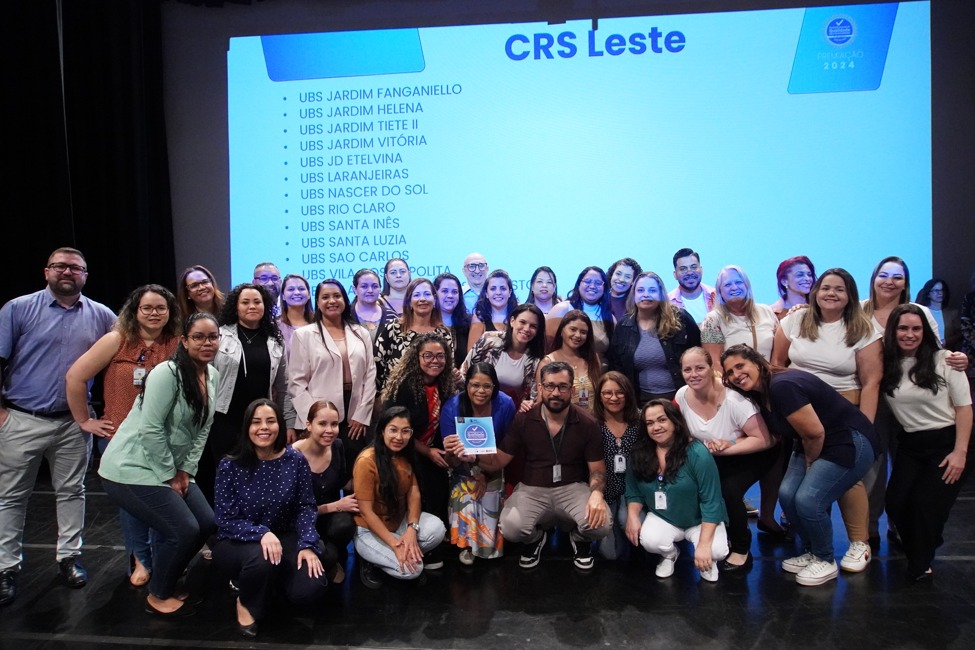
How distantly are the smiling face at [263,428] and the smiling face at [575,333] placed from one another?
157 centimetres

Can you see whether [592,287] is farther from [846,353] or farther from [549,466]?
[846,353]

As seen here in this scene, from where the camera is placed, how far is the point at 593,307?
4133mm

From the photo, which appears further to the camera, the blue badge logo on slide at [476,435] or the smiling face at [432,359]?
the smiling face at [432,359]

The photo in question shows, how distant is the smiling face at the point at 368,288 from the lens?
4262 millimetres

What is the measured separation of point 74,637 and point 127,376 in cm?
109

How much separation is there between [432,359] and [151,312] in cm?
133

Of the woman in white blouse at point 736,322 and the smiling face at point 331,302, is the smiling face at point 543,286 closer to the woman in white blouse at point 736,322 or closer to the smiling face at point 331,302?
the woman in white blouse at point 736,322

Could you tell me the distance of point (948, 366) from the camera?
3062 mm

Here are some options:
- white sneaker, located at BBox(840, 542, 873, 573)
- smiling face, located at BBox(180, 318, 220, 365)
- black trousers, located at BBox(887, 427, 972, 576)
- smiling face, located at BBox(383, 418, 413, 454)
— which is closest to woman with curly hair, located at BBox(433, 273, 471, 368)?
smiling face, located at BBox(383, 418, 413, 454)

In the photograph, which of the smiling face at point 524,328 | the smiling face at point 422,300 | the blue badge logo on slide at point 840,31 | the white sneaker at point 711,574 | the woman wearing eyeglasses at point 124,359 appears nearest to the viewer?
the woman wearing eyeglasses at point 124,359

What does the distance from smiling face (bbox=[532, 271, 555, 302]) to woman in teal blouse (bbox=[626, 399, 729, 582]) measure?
4.53ft

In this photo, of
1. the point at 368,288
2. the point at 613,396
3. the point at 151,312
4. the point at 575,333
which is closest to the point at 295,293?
the point at 368,288

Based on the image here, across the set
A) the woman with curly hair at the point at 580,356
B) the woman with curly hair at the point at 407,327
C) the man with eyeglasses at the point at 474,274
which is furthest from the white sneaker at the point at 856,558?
the man with eyeglasses at the point at 474,274

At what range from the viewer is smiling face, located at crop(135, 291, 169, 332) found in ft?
9.70
